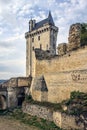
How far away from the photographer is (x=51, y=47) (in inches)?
1815

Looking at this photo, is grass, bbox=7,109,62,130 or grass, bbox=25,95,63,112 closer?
grass, bbox=7,109,62,130

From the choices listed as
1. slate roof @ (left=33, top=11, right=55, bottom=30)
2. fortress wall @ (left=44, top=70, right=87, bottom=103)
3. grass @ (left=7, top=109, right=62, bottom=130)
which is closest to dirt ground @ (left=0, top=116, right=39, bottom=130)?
grass @ (left=7, top=109, right=62, bottom=130)

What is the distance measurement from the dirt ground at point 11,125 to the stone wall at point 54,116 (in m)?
1.75

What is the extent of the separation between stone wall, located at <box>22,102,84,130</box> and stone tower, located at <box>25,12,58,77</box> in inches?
813

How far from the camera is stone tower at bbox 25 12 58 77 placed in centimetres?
4631

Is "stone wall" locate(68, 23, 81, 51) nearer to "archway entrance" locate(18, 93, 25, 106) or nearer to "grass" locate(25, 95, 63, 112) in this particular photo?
"grass" locate(25, 95, 63, 112)

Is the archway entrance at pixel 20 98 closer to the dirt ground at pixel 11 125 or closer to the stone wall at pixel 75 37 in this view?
the dirt ground at pixel 11 125

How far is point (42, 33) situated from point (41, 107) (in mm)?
26893

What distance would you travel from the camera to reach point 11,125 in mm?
21031

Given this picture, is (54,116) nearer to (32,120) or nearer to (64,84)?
(32,120)

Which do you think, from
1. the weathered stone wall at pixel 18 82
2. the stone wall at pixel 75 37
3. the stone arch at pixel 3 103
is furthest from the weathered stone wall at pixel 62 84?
the stone arch at pixel 3 103

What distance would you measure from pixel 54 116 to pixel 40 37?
97.4ft

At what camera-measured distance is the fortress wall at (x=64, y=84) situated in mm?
19533

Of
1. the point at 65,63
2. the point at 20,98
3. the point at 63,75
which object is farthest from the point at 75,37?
the point at 20,98
